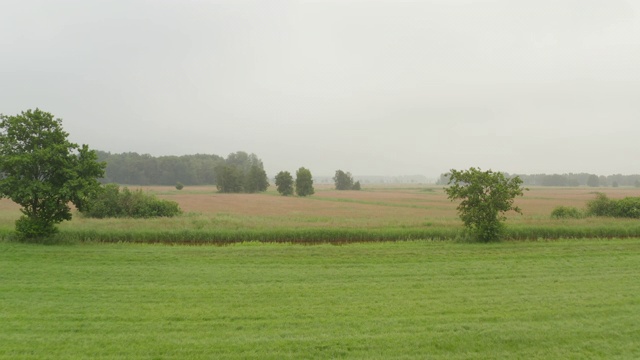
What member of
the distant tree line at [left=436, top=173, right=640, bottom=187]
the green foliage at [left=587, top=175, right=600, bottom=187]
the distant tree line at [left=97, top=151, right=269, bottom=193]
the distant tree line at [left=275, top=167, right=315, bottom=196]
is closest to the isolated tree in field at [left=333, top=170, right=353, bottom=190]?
the distant tree line at [left=97, top=151, right=269, bottom=193]

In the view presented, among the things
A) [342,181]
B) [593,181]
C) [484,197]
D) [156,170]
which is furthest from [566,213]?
[593,181]

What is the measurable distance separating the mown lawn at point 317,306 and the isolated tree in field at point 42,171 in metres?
3.04

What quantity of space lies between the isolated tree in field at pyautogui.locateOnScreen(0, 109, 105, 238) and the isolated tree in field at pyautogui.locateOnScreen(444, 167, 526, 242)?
1983 centimetres

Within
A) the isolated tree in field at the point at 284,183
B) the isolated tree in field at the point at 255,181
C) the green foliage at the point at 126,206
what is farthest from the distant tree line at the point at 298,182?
the green foliage at the point at 126,206

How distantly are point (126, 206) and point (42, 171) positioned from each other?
12.3 meters

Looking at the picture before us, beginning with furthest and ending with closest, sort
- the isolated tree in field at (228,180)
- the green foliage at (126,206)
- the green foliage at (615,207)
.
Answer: the isolated tree in field at (228,180)
the green foliage at (126,206)
the green foliage at (615,207)

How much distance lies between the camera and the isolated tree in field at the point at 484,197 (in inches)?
789

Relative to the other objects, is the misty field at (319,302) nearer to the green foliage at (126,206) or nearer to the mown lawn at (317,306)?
the mown lawn at (317,306)

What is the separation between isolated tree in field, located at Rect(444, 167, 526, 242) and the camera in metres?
20.0

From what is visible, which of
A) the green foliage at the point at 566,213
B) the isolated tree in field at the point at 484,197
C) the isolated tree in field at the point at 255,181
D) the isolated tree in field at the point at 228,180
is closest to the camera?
the isolated tree in field at the point at 484,197

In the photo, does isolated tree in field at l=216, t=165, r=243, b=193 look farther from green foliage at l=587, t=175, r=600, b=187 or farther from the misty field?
green foliage at l=587, t=175, r=600, b=187

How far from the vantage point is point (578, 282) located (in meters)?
11.3

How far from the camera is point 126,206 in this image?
2981 centimetres

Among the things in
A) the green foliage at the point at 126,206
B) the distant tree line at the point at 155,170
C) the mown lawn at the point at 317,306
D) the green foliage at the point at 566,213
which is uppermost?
the distant tree line at the point at 155,170
